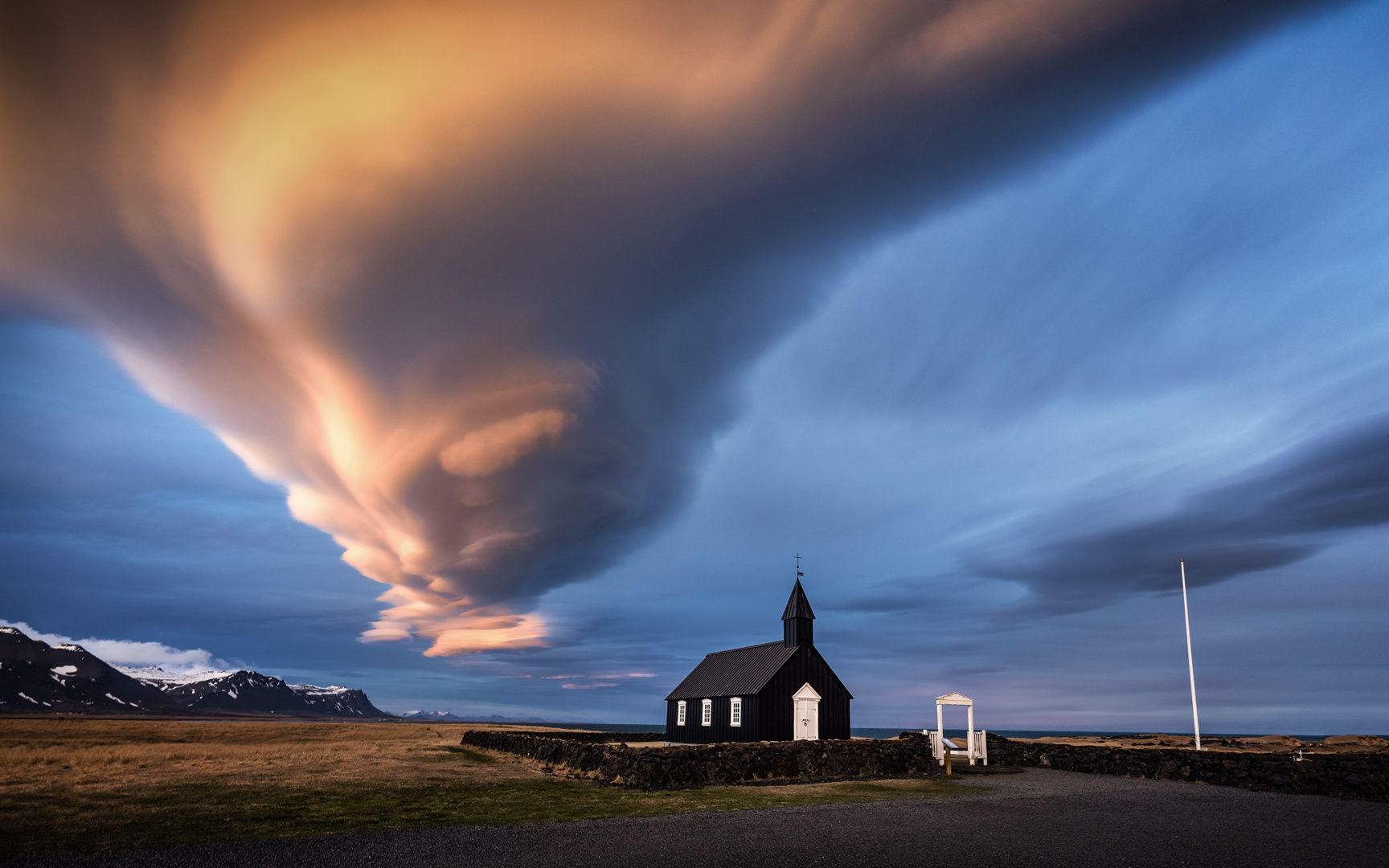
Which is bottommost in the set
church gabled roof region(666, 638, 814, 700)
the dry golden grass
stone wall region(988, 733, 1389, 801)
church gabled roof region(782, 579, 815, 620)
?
the dry golden grass

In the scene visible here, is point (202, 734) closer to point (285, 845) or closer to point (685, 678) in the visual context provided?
point (685, 678)

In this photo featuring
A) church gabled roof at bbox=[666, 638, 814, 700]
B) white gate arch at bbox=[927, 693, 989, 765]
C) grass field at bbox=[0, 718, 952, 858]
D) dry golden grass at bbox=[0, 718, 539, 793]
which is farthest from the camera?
church gabled roof at bbox=[666, 638, 814, 700]

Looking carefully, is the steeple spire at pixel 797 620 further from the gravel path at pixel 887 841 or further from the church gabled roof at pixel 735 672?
the gravel path at pixel 887 841

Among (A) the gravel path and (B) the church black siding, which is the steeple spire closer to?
(B) the church black siding

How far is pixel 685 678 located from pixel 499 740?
12810 mm

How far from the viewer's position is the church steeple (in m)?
40.8

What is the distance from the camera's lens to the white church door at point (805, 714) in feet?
128

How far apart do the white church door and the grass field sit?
1306cm

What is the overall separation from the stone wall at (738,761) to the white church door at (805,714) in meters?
8.39

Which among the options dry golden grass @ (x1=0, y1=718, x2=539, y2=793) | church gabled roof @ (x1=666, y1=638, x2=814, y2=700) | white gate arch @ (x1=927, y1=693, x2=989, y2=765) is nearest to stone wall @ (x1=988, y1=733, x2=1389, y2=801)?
white gate arch @ (x1=927, y1=693, x2=989, y2=765)

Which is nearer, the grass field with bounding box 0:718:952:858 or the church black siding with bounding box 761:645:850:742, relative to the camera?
the grass field with bounding box 0:718:952:858

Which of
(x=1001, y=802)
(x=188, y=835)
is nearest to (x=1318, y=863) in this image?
(x=1001, y=802)

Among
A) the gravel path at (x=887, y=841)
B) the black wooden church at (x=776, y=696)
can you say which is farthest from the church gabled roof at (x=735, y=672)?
the gravel path at (x=887, y=841)

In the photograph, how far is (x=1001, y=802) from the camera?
1950 centimetres
